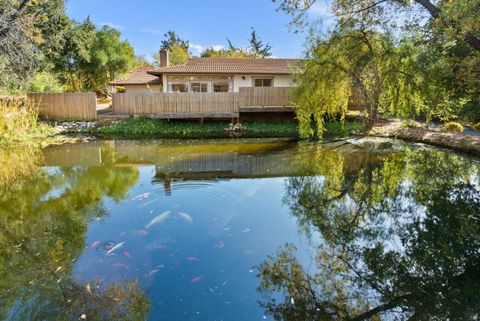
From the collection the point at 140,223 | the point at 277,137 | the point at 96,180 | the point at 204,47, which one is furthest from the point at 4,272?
the point at 204,47

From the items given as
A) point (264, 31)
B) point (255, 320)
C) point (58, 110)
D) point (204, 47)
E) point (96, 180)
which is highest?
point (264, 31)

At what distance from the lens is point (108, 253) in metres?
4.45

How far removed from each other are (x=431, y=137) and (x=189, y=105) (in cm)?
1138

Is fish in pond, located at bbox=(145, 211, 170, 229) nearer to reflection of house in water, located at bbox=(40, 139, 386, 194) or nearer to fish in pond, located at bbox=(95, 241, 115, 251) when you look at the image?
fish in pond, located at bbox=(95, 241, 115, 251)

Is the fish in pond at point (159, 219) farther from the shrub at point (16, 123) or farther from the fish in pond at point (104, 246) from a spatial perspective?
the shrub at point (16, 123)

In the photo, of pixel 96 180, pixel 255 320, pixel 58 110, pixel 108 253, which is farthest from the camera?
pixel 58 110

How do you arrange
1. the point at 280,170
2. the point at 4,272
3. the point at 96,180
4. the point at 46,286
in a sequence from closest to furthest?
the point at 46,286 < the point at 4,272 < the point at 96,180 < the point at 280,170

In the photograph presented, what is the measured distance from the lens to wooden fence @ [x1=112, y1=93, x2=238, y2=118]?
16.6m

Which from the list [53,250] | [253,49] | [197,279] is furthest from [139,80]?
[253,49]

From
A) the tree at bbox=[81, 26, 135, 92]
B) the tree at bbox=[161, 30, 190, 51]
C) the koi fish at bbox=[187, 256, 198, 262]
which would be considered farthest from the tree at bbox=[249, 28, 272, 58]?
the koi fish at bbox=[187, 256, 198, 262]

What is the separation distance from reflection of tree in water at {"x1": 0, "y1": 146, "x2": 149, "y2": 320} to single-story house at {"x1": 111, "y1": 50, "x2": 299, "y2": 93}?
525 inches

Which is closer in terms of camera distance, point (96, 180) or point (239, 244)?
point (239, 244)

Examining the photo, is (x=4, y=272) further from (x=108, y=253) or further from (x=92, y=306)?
(x=92, y=306)

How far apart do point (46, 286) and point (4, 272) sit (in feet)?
2.64
